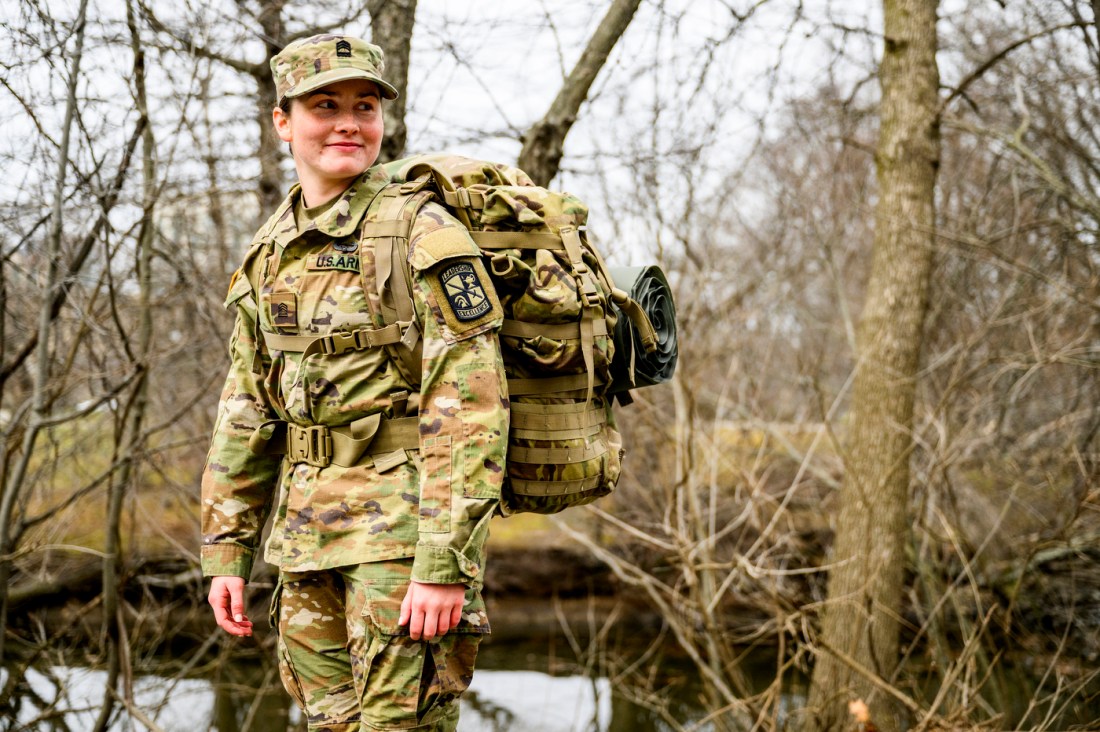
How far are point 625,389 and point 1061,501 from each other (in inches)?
194

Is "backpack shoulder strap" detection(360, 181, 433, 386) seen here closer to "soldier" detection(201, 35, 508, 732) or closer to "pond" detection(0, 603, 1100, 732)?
"soldier" detection(201, 35, 508, 732)

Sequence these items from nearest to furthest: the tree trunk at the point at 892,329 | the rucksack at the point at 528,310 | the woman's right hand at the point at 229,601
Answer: the rucksack at the point at 528,310, the woman's right hand at the point at 229,601, the tree trunk at the point at 892,329

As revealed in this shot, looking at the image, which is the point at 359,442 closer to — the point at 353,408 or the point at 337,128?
the point at 353,408

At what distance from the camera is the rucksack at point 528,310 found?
2217 millimetres

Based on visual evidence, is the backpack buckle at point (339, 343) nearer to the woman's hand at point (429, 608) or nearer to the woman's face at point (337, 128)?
the woman's face at point (337, 128)

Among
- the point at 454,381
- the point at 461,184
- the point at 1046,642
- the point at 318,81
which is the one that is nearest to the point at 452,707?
the point at 454,381

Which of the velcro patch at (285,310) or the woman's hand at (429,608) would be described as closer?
the woman's hand at (429,608)

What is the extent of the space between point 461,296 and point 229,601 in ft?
Result: 3.30

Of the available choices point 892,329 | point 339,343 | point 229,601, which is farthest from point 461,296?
point 892,329

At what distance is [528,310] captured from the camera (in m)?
2.24

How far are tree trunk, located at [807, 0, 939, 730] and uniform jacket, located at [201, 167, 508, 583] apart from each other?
16.3ft

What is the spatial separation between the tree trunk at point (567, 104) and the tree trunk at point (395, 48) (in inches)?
20.1

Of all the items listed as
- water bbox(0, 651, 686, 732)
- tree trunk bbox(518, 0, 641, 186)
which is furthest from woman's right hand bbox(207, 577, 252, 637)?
water bbox(0, 651, 686, 732)

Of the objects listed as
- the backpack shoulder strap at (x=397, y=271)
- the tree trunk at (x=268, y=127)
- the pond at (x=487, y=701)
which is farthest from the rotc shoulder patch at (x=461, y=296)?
the pond at (x=487, y=701)
